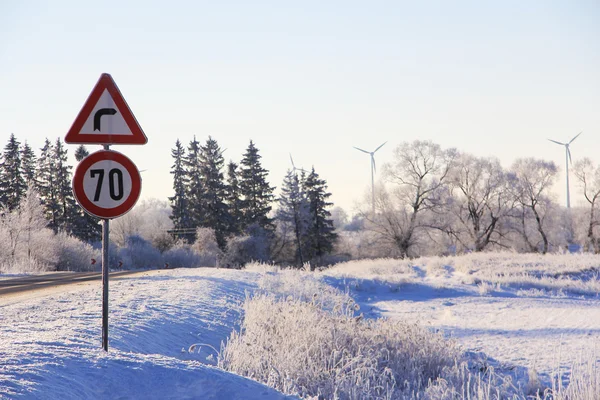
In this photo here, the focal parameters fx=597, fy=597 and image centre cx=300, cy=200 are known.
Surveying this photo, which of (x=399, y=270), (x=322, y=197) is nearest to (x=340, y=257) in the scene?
(x=322, y=197)

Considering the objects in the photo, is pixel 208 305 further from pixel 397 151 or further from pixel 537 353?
pixel 397 151

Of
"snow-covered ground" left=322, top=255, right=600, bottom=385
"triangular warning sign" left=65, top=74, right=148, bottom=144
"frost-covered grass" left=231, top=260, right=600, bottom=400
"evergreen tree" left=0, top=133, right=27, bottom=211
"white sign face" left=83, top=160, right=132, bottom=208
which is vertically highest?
"evergreen tree" left=0, top=133, right=27, bottom=211

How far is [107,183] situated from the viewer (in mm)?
6629

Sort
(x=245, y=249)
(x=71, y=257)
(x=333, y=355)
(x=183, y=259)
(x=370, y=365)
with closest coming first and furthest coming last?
(x=370, y=365), (x=333, y=355), (x=71, y=257), (x=183, y=259), (x=245, y=249)

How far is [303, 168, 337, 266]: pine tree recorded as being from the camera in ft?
217

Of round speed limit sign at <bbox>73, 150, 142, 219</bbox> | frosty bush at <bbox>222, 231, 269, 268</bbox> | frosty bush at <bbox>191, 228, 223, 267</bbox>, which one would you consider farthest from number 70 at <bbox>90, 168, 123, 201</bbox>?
frosty bush at <bbox>222, 231, 269, 268</bbox>

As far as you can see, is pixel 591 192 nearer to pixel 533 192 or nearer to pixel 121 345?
pixel 533 192

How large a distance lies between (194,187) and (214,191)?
2.67 metres

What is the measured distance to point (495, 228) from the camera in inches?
2571

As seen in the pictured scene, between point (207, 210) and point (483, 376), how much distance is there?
5709cm

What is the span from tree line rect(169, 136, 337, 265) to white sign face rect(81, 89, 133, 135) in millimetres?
55914

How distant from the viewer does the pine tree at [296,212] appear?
66.1m

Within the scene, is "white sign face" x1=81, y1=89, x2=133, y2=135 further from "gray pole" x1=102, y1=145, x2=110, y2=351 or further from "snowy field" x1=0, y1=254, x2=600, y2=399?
"snowy field" x1=0, y1=254, x2=600, y2=399

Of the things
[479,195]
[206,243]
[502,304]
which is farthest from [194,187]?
[502,304]
